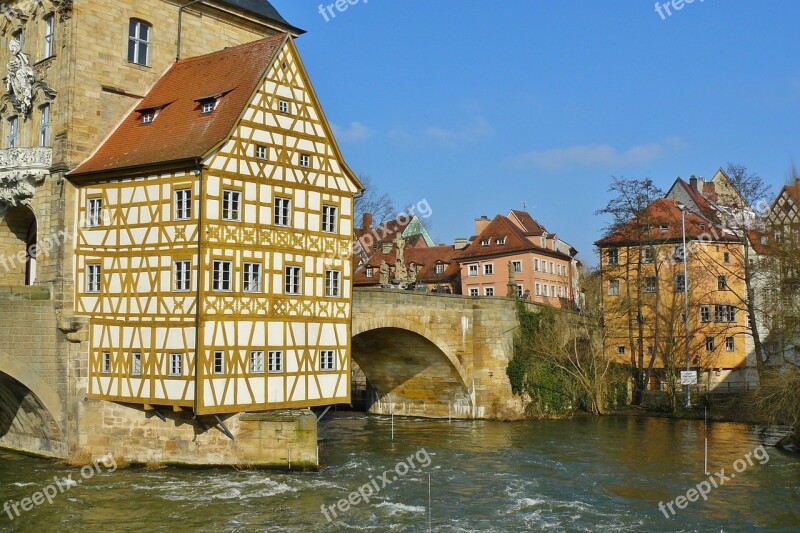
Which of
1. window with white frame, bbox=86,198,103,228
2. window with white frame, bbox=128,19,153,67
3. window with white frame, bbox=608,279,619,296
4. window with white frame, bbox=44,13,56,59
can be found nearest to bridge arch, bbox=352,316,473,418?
window with white frame, bbox=86,198,103,228

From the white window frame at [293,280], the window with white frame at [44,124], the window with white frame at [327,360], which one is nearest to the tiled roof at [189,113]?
the window with white frame at [44,124]

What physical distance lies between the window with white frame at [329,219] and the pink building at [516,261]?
3189 centimetres

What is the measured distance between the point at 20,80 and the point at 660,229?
3476cm

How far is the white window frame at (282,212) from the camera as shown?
25.0m

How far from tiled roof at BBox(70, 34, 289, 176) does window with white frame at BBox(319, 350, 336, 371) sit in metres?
6.86

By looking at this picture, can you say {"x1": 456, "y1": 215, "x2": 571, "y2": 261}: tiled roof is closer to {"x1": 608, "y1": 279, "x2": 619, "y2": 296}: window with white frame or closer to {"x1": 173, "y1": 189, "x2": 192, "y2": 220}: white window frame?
{"x1": 608, "y1": 279, "x2": 619, "y2": 296}: window with white frame

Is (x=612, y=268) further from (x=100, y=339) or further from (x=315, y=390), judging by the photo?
(x=100, y=339)

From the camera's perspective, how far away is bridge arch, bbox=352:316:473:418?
3650 centimetres

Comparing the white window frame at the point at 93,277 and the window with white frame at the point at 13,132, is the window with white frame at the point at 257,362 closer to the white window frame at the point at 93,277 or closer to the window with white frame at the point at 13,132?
the white window frame at the point at 93,277

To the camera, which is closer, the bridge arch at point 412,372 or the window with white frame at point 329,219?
the window with white frame at point 329,219

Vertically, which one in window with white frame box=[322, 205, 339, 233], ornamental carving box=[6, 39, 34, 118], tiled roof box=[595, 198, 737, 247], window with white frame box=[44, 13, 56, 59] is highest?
window with white frame box=[44, 13, 56, 59]

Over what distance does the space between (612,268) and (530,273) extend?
12.2 m

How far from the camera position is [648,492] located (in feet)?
74.6

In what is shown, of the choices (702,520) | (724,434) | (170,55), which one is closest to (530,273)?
(724,434)
